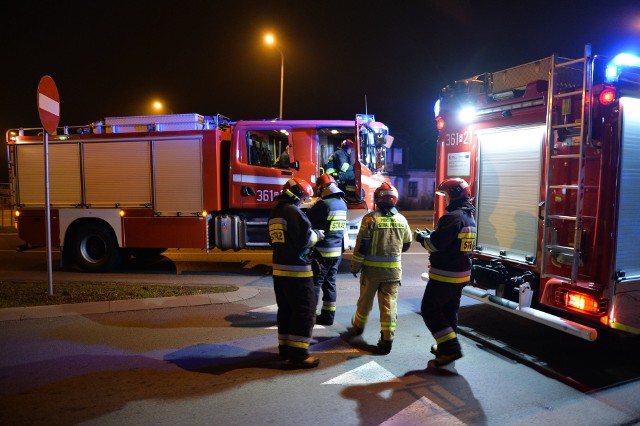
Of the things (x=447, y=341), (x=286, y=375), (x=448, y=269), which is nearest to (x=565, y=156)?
(x=448, y=269)

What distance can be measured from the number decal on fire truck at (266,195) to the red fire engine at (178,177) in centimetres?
2

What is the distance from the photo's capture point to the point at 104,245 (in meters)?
8.97

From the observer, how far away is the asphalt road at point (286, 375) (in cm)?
342

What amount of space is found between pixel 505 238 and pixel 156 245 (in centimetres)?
626

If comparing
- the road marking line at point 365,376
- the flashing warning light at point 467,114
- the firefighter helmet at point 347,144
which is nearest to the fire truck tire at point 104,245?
the firefighter helmet at point 347,144

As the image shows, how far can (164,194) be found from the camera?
8555 millimetres

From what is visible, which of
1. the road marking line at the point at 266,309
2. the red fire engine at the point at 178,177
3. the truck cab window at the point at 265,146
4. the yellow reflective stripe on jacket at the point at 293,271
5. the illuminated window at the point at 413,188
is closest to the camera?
the yellow reflective stripe on jacket at the point at 293,271

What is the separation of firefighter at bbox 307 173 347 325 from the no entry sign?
373cm

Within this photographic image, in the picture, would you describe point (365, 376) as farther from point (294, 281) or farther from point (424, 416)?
point (294, 281)

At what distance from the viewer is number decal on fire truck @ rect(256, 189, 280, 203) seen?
8.52 meters

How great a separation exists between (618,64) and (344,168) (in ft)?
15.6

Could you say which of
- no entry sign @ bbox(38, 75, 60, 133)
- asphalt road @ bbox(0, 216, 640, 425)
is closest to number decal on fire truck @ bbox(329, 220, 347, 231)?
asphalt road @ bbox(0, 216, 640, 425)

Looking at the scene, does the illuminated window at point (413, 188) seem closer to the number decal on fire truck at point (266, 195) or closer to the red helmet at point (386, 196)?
the number decal on fire truck at point (266, 195)

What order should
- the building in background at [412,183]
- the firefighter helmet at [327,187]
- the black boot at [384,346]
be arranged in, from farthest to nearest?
the building in background at [412,183] → the firefighter helmet at [327,187] → the black boot at [384,346]
